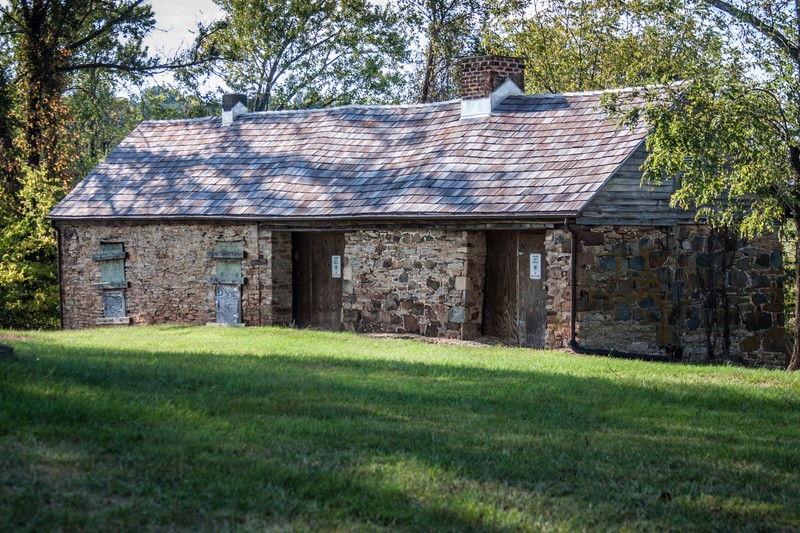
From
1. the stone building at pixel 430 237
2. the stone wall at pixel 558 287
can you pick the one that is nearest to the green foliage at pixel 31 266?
the stone building at pixel 430 237

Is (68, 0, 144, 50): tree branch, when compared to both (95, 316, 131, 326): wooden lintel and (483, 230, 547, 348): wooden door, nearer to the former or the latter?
(95, 316, 131, 326): wooden lintel

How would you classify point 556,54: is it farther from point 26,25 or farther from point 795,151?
point 795,151

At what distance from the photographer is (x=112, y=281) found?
22078 millimetres

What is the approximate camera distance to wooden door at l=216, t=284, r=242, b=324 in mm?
20906

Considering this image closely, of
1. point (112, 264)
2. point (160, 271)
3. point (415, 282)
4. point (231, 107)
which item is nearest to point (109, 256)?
point (112, 264)

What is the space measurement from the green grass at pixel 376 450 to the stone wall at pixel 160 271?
29.5 feet

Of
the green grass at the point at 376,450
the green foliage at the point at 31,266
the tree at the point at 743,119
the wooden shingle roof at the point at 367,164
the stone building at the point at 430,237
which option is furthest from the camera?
the green foliage at the point at 31,266

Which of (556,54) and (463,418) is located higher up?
(556,54)

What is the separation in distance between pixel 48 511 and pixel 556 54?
28.9m

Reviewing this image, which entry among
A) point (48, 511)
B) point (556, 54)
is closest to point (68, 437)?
point (48, 511)

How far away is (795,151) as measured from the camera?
14.0 meters

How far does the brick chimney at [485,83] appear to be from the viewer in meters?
20.9

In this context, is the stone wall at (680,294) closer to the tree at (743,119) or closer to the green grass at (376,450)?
the tree at (743,119)

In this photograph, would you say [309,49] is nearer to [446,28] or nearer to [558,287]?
[446,28]
